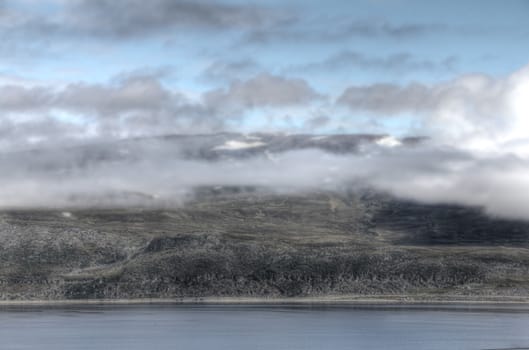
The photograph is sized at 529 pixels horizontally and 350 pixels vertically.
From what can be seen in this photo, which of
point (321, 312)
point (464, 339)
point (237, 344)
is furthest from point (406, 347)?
point (321, 312)

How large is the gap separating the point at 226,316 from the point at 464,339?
62345 millimetres

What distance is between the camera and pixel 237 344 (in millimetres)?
132125

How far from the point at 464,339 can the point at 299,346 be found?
2536cm

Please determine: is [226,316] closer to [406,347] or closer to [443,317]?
[443,317]

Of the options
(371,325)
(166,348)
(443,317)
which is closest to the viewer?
(166,348)

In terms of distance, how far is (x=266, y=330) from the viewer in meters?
154

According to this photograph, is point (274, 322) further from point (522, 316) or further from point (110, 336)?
point (522, 316)

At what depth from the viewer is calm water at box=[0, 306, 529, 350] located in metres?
132

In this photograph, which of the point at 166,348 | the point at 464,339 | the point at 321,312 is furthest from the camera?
the point at 321,312

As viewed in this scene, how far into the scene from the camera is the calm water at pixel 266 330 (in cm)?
13212

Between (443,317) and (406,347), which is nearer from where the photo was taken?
(406,347)

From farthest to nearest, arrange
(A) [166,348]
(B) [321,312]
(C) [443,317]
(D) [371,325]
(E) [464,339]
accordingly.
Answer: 1. (B) [321,312]
2. (C) [443,317]
3. (D) [371,325]
4. (E) [464,339]
5. (A) [166,348]

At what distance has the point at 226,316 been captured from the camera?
7421 inches

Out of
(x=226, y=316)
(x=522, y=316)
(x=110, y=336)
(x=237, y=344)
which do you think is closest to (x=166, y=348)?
(x=237, y=344)
